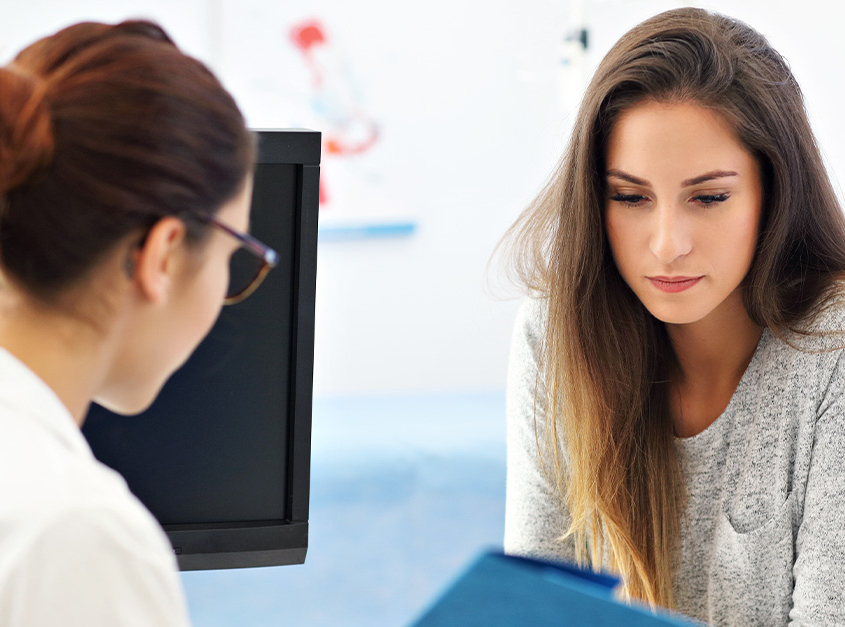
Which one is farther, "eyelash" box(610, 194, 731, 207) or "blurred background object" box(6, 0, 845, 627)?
"blurred background object" box(6, 0, 845, 627)

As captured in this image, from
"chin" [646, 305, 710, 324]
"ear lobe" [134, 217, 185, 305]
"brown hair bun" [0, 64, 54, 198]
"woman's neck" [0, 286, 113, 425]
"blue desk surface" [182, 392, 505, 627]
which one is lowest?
"blue desk surface" [182, 392, 505, 627]

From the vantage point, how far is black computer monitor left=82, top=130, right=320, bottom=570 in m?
0.85

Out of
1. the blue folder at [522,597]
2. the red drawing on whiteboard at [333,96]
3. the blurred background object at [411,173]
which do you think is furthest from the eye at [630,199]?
the red drawing on whiteboard at [333,96]

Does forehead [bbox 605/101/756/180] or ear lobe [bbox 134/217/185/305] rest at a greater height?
forehead [bbox 605/101/756/180]

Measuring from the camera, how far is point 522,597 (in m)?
0.51

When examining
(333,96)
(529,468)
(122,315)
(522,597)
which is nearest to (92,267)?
(122,315)

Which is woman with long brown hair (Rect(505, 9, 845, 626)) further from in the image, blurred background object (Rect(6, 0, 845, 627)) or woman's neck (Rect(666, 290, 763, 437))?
blurred background object (Rect(6, 0, 845, 627))

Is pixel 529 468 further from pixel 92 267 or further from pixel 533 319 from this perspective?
pixel 92 267

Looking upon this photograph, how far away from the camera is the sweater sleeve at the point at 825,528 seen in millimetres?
941

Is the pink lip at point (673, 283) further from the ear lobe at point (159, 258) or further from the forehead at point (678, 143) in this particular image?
the ear lobe at point (159, 258)

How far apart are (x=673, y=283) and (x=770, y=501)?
268mm

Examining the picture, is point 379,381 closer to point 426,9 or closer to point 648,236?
point 426,9

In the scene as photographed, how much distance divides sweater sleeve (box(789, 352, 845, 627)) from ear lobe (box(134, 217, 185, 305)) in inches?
28.9

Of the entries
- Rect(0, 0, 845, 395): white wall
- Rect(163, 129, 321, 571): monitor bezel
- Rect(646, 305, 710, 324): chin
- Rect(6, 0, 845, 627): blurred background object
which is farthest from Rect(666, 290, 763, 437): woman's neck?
Rect(0, 0, 845, 395): white wall
